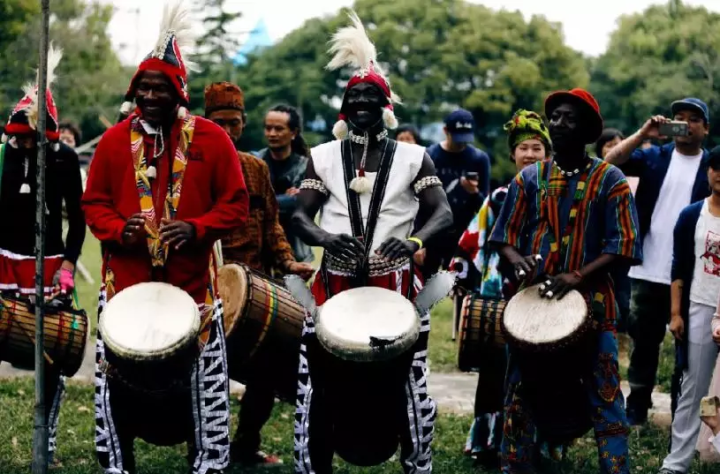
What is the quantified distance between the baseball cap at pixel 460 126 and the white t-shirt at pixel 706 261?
3.08 meters

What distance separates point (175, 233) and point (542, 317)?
171 cm

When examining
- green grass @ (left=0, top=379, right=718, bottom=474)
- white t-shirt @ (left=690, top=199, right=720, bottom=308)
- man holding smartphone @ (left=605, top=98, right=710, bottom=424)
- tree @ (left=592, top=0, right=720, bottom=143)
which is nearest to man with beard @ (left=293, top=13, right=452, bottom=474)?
green grass @ (left=0, top=379, right=718, bottom=474)

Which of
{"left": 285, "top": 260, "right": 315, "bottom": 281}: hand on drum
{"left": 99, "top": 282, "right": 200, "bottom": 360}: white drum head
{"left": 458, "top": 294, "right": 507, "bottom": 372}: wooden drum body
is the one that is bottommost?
{"left": 458, "top": 294, "right": 507, "bottom": 372}: wooden drum body

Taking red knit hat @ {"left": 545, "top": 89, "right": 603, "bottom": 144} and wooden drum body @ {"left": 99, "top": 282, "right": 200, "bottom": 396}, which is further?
red knit hat @ {"left": 545, "top": 89, "right": 603, "bottom": 144}

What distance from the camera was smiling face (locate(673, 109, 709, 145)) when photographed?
23.1ft

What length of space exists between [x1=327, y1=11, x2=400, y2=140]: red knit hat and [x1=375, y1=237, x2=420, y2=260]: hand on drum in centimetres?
61

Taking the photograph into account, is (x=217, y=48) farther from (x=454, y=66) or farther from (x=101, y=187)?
(x=101, y=187)

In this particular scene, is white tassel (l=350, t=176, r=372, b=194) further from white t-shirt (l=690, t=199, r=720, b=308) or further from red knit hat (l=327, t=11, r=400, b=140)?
white t-shirt (l=690, t=199, r=720, b=308)

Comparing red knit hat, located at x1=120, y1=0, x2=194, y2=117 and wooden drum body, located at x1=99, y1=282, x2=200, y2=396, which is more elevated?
red knit hat, located at x1=120, y1=0, x2=194, y2=117

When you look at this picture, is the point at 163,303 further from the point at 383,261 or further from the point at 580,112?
the point at 580,112

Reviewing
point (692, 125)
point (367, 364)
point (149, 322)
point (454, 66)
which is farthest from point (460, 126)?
point (454, 66)

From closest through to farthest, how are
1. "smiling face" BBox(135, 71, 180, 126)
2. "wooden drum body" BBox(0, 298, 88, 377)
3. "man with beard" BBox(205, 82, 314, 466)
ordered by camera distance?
"smiling face" BBox(135, 71, 180, 126), "wooden drum body" BBox(0, 298, 88, 377), "man with beard" BBox(205, 82, 314, 466)

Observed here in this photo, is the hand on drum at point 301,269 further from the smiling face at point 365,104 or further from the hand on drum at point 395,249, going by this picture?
the hand on drum at point 395,249

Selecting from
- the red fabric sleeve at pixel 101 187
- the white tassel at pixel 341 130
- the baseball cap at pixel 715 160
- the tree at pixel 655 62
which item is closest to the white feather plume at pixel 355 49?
the white tassel at pixel 341 130
